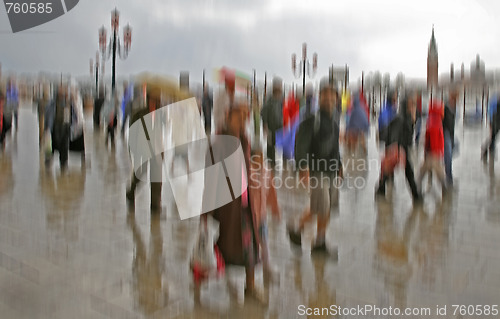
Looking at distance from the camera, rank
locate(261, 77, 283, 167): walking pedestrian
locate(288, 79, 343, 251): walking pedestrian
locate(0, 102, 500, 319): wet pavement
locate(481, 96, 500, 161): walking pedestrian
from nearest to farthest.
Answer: locate(0, 102, 500, 319): wet pavement, locate(288, 79, 343, 251): walking pedestrian, locate(261, 77, 283, 167): walking pedestrian, locate(481, 96, 500, 161): walking pedestrian

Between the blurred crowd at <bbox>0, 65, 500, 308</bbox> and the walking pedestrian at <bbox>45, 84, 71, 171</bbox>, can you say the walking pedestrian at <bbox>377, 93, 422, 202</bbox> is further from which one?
the walking pedestrian at <bbox>45, 84, 71, 171</bbox>

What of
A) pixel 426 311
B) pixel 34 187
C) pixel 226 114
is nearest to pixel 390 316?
pixel 426 311

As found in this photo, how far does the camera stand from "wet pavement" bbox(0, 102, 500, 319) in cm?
364

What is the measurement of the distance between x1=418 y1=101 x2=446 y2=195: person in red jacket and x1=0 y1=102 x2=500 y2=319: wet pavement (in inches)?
20.3

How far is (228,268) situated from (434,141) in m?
4.43

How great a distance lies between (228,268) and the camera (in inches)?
152

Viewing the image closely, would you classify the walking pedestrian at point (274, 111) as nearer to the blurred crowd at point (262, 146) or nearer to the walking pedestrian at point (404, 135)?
the blurred crowd at point (262, 146)

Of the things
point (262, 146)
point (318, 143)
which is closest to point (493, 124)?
point (262, 146)

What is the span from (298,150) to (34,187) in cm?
476

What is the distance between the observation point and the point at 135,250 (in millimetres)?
4828

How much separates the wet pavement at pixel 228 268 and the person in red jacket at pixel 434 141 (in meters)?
0.52

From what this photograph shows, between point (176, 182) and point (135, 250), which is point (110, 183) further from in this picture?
point (135, 250)

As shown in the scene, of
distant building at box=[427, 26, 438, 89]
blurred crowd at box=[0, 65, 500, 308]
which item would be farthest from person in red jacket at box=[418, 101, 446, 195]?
distant building at box=[427, 26, 438, 89]

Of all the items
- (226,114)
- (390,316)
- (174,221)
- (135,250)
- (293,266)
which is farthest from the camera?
(174,221)
